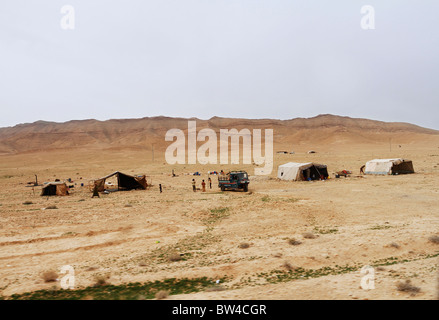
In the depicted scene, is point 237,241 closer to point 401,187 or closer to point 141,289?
point 141,289

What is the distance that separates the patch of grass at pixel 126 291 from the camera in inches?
289

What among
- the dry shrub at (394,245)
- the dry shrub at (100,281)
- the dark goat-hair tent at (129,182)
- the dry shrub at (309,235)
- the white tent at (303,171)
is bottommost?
the dry shrub at (100,281)

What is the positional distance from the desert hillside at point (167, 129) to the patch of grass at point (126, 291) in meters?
104

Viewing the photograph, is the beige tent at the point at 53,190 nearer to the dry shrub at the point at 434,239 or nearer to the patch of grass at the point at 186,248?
the patch of grass at the point at 186,248

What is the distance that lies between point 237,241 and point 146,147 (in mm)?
104431

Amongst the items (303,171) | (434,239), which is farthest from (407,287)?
(303,171)

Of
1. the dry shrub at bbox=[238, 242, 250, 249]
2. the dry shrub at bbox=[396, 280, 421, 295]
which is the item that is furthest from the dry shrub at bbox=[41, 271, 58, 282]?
the dry shrub at bbox=[396, 280, 421, 295]

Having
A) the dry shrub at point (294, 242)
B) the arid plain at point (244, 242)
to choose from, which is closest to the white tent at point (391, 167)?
the arid plain at point (244, 242)

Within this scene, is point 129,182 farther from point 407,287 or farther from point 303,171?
point 407,287

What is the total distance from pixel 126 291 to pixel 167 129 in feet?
507

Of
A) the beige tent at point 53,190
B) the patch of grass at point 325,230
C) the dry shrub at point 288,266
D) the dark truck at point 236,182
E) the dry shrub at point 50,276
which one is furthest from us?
the beige tent at point 53,190

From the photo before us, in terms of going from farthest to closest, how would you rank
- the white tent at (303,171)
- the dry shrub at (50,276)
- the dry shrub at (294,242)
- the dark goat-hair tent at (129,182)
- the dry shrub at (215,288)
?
the white tent at (303,171) < the dark goat-hair tent at (129,182) < the dry shrub at (294,242) < the dry shrub at (50,276) < the dry shrub at (215,288)

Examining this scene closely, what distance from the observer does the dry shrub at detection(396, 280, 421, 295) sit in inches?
243
